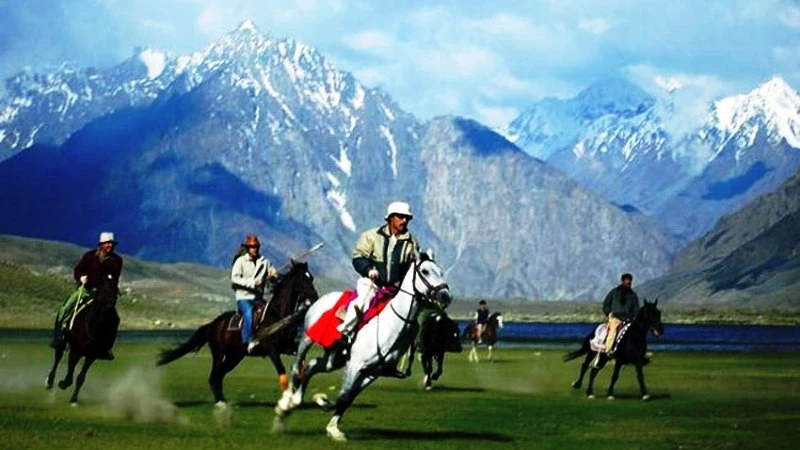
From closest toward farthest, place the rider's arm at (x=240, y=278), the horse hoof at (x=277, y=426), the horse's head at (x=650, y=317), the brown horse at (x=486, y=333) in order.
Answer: the horse hoof at (x=277, y=426) < the rider's arm at (x=240, y=278) < the horse's head at (x=650, y=317) < the brown horse at (x=486, y=333)

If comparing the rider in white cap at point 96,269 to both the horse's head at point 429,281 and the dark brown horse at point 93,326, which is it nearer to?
the dark brown horse at point 93,326

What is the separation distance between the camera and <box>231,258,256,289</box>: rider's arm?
99.7 ft

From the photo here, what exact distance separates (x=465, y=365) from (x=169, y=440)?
43422 mm

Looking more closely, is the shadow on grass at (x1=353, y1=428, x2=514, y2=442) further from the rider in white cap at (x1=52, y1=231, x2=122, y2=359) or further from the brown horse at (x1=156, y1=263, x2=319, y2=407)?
the rider in white cap at (x1=52, y1=231, x2=122, y2=359)

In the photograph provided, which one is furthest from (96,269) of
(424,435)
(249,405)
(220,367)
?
(424,435)

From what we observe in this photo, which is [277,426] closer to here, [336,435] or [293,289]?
[336,435]

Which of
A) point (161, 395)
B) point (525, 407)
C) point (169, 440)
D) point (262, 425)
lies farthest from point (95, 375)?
point (169, 440)

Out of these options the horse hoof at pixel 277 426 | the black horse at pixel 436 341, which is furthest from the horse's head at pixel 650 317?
the horse hoof at pixel 277 426

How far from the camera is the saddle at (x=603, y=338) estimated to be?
39.9m

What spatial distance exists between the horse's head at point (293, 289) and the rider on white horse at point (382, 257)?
5459mm

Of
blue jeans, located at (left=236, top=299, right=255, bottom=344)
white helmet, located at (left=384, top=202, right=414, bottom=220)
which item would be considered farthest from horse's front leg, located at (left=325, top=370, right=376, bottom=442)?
blue jeans, located at (left=236, top=299, right=255, bottom=344)

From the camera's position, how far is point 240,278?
30594mm

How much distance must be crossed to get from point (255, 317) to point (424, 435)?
17.1ft

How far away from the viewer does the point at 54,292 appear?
632 ft
